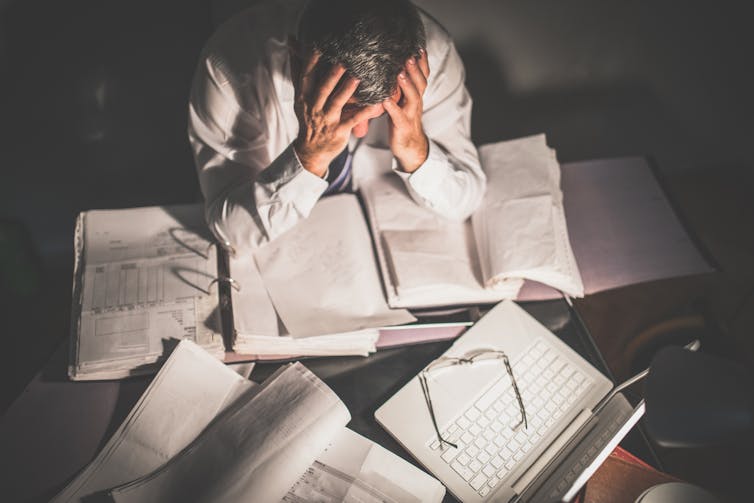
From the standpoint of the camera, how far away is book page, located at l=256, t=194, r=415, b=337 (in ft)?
3.18

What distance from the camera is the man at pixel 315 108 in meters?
0.87

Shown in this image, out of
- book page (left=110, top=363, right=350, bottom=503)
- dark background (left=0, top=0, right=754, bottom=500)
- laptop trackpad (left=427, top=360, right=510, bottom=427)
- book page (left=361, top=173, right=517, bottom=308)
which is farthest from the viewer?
dark background (left=0, top=0, right=754, bottom=500)

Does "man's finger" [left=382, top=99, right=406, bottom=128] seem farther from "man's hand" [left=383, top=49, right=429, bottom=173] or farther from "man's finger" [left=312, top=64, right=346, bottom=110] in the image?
"man's finger" [left=312, top=64, right=346, bottom=110]

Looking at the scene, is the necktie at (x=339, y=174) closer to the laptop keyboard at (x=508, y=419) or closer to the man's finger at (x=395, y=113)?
the man's finger at (x=395, y=113)

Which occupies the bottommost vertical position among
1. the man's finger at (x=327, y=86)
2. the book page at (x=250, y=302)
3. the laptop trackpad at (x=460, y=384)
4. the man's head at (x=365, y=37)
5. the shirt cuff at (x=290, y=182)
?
the laptop trackpad at (x=460, y=384)

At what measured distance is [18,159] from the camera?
130cm

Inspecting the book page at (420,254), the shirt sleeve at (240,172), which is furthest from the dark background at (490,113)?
the book page at (420,254)

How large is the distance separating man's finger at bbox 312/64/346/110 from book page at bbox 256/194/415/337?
0.27 m

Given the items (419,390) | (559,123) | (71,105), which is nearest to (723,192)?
(559,123)

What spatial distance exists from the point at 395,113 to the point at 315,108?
152 millimetres

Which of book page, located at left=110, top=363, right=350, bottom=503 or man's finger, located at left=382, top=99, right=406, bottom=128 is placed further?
man's finger, located at left=382, top=99, right=406, bottom=128

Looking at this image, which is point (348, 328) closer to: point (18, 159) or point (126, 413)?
point (126, 413)

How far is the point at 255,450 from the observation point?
2.67ft

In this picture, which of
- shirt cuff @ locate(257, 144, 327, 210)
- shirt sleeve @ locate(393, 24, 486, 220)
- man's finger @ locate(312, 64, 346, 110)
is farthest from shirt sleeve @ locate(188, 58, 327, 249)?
shirt sleeve @ locate(393, 24, 486, 220)
